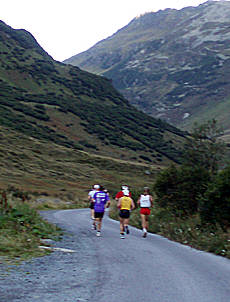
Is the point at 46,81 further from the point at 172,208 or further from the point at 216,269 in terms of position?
the point at 216,269

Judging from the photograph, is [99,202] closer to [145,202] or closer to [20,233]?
[145,202]

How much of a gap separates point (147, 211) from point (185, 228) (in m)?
1.78

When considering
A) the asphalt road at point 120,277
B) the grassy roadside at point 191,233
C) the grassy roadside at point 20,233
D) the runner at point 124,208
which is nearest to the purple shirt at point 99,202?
the runner at point 124,208

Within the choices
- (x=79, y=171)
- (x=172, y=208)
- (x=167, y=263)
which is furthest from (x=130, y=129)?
(x=167, y=263)

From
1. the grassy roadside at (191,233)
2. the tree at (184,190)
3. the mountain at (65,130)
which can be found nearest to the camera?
the grassy roadside at (191,233)

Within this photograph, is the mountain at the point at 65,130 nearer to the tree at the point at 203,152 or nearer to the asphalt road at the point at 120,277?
the tree at the point at 203,152

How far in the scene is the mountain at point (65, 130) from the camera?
223 feet

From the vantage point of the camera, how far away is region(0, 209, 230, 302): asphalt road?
6719 mm

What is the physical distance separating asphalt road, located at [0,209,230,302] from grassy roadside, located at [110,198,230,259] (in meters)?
0.57

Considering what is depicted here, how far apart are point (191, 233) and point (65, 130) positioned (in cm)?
8161

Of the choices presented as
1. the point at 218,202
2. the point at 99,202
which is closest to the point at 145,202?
the point at 99,202

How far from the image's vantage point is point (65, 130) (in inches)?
3762

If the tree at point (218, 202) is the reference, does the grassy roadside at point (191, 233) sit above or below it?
below

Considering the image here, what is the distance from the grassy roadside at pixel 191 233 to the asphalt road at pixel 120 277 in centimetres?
57
